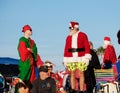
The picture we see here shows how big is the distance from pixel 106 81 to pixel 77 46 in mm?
1671

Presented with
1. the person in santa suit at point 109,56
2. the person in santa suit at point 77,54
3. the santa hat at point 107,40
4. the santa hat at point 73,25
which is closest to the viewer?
the person in santa suit at point 77,54

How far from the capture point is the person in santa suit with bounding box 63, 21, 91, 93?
9.71m

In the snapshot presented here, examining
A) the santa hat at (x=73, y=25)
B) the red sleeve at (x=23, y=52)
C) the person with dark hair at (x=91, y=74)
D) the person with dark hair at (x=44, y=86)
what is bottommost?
the person with dark hair at (x=44, y=86)

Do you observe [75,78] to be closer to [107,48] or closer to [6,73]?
[107,48]

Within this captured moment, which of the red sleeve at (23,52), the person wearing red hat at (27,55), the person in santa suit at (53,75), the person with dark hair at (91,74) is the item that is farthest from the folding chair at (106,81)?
the red sleeve at (23,52)

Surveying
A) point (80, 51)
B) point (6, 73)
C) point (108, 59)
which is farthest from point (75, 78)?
point (6, 73)

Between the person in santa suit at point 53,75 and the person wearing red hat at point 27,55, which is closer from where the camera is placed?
the person wearing red hat at point 27,55

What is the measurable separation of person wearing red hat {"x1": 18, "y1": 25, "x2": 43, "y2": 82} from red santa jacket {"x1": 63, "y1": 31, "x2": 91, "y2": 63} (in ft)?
3.63

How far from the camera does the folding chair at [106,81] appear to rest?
34.0 feet

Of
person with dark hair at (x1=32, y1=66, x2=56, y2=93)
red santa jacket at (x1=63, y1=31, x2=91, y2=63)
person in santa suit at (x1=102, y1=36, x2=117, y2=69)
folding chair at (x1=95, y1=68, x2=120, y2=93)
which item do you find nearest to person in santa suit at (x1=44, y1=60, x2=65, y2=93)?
folding chair at (x1=95, y1=68, x2=120, y2=93)

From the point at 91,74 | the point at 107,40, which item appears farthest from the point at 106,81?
the point at 107,40

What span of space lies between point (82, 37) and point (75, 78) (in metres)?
0.94

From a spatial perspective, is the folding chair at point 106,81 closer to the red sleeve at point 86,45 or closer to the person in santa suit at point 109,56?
the red sleeve at point 86,45

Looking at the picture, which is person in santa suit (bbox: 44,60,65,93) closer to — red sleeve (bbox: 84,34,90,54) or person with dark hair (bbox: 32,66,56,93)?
red sleeve (bbox: 84,34,90,54)
